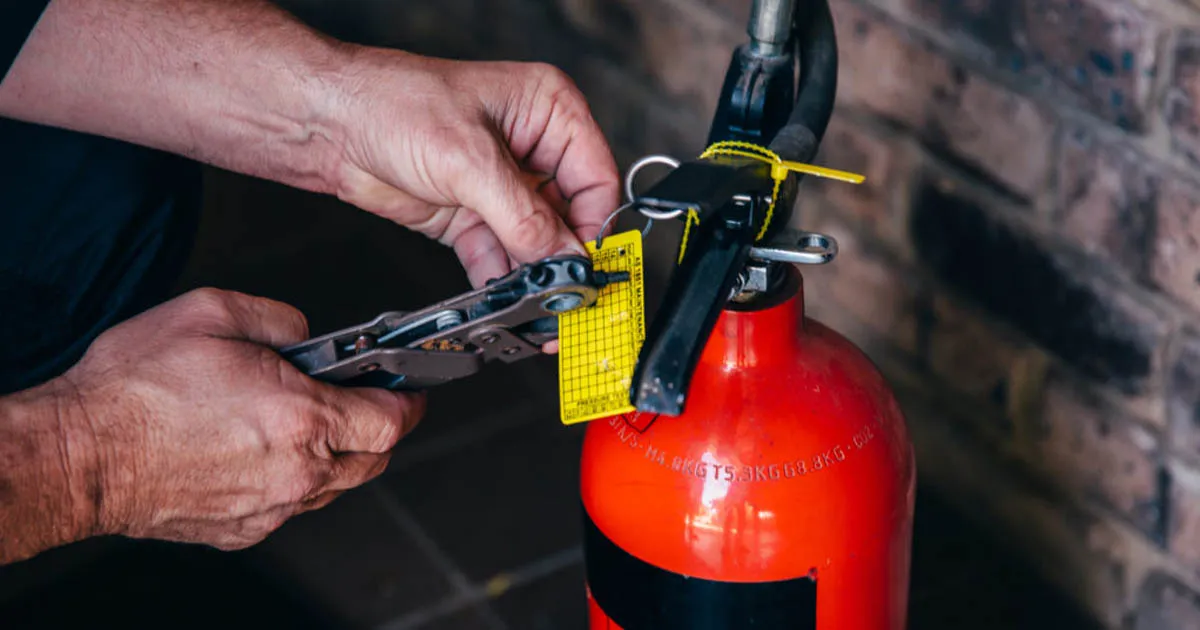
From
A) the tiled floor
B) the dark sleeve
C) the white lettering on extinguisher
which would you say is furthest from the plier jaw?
the tiled floor

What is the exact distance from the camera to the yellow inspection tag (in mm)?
937

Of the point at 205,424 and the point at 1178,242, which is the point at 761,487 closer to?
the point at 205,424

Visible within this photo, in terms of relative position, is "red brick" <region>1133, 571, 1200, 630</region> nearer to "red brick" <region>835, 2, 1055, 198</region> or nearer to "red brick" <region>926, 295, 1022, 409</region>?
"red brick" <region>926, 295, 1022, 409</region>

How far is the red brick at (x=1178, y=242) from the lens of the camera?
129 centimetres

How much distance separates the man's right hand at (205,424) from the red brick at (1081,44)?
0.74m

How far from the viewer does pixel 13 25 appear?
1174 mm

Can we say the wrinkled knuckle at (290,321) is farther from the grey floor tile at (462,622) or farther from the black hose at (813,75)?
the grey floor tile at (462,622)

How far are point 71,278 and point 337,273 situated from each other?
0.98m

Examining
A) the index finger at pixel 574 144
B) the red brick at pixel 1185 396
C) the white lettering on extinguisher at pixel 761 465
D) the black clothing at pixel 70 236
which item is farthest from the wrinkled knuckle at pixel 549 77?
the red brick at pixel 1185 396

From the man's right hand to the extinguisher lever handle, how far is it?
30 centimetres

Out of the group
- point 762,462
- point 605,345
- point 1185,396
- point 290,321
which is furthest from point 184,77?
point 1185,396

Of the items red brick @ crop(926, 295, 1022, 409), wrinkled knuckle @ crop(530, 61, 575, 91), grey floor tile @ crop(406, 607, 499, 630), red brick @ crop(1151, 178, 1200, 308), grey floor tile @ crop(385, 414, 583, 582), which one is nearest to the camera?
wrinkled knuckle @ crop(530, 61, 575, 91)

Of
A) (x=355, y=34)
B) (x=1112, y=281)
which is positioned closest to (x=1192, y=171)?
(x=1112, y=281)

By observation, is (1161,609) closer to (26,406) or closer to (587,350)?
(587,350)
